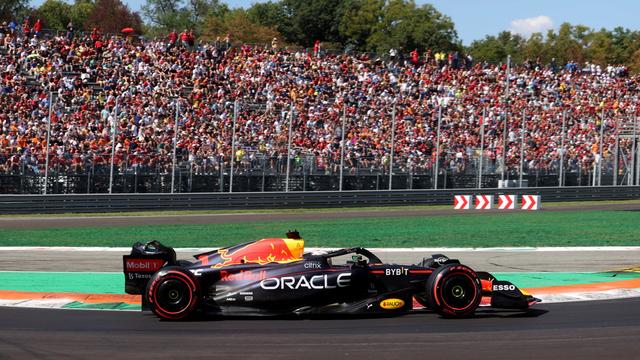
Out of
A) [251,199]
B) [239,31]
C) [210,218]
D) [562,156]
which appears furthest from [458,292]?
[239,31]

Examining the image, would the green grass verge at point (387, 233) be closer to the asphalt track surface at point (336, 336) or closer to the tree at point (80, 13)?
the asphalt track surface at point (336, 336)

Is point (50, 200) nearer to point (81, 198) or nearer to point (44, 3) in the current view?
point (81, 198)

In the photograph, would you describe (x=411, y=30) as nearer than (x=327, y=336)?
No

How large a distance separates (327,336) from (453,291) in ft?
6.03

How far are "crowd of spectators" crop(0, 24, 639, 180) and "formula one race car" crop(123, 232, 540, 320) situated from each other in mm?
18193

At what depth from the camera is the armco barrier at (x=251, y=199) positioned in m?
29.6

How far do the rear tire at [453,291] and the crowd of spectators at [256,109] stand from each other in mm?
19485

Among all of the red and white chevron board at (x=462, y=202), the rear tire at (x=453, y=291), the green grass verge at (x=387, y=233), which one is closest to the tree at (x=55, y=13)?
the red and white chevron board at (x=462, y=202)

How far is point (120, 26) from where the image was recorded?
9050 centimetres

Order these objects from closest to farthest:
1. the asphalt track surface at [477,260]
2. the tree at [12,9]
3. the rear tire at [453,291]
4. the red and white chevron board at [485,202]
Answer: the rear tire at [453,291], the asphalt track surface at [477,260], the red and white chevron board at [485,202], the tree at [12,9]

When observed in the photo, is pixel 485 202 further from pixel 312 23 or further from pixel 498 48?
pixel 498 48

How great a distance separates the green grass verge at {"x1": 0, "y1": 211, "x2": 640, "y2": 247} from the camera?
2099 centimetres

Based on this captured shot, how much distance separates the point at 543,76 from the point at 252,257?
37.6 metres

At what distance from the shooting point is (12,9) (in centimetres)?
8950
